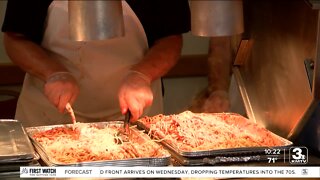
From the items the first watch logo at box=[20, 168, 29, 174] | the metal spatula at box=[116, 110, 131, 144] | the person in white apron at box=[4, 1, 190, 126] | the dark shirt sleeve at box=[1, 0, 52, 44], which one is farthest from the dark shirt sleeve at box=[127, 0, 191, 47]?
the first watch logo at box=[20, 168, 29, 174]

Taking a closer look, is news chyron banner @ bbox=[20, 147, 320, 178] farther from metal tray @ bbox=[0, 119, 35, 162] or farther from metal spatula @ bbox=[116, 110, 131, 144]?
metal spatula @ bbox=[116, 110, 131, 144]

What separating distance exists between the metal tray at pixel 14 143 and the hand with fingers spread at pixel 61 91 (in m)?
0.13

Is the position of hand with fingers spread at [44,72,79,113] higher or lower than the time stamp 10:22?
higher

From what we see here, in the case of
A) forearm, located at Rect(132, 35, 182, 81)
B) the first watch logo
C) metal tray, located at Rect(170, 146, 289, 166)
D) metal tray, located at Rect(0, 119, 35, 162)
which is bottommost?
metal tray, located at Rect(170, 146, 289, 166)

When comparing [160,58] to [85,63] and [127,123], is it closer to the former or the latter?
[85,63]

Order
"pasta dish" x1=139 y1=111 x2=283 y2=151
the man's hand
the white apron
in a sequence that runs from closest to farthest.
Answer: "pasta dish" x1=139 y1=111 x2=283 y2=151, the white apron, the man's hand

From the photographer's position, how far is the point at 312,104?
1395 millimetres

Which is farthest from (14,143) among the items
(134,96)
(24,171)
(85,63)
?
(85,63)

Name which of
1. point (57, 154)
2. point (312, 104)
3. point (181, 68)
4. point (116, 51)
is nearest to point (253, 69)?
point (312, 104)

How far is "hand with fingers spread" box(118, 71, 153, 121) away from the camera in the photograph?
5.09 feet

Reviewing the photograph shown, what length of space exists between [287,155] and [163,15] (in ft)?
2.72

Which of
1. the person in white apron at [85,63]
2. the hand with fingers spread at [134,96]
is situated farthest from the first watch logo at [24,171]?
the person in white apron at [85,63]

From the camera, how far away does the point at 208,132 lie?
5.01 ft

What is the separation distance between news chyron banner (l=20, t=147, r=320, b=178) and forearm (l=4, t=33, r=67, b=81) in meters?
0.64
